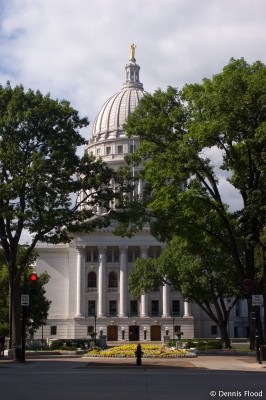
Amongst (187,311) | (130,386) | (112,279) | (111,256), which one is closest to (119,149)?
(111,256)

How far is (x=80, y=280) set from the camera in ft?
309

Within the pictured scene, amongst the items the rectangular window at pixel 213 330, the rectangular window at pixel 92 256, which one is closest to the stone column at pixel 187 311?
the rectangular window at pixel 213 330

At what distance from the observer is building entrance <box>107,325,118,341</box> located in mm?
90938

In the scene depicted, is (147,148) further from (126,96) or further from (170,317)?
(126,96)

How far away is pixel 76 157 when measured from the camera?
37.0m

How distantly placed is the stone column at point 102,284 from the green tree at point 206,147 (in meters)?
58.2

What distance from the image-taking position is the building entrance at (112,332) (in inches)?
3580

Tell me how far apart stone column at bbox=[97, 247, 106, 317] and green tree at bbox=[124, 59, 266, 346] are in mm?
58167

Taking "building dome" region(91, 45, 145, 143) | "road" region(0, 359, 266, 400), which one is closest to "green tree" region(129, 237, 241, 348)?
"road" region(0, 359, 266, 400)

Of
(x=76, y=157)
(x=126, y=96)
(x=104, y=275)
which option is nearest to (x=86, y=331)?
(x=104, y=275)

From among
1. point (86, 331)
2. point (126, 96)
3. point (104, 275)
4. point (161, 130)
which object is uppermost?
point (126, 96)

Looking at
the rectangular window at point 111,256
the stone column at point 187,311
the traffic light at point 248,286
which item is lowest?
the stone column at point 187,311

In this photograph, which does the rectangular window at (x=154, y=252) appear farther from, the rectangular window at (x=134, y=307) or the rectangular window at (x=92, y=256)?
the rectangular window at (x=92, y=256)

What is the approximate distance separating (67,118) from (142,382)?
70.6ft
